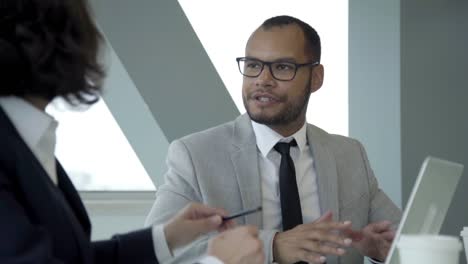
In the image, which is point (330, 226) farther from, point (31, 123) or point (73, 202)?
point (31, 123)

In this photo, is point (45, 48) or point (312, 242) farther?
point (312, 242)

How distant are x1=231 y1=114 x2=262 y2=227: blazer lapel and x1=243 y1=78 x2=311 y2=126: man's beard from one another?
5 cm

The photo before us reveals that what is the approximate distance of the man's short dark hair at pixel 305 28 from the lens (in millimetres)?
2877

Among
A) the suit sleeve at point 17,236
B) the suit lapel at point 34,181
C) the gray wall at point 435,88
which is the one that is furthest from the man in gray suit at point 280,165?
the suit sleeve at point 17,236

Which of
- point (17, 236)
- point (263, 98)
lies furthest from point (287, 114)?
point (17, 236)

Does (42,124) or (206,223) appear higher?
(42,124)

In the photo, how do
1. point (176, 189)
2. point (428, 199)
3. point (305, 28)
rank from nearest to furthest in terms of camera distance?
point (428, 199)
point (176, 189)
point (305, 28)

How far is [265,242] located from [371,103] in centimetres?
175

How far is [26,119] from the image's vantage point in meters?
1.46

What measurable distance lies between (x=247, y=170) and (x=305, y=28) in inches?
25.6

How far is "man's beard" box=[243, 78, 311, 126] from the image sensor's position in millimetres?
2766

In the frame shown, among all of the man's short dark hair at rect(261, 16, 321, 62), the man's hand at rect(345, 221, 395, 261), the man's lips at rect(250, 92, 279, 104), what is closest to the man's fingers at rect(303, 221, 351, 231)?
the man's hand at rect(345, 221, 395, 261)

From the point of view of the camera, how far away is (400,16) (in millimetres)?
3709

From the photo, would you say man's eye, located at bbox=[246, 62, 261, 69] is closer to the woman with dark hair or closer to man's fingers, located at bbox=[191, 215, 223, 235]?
man's fingers, located at bbox=[191, 215, 223, 235]
